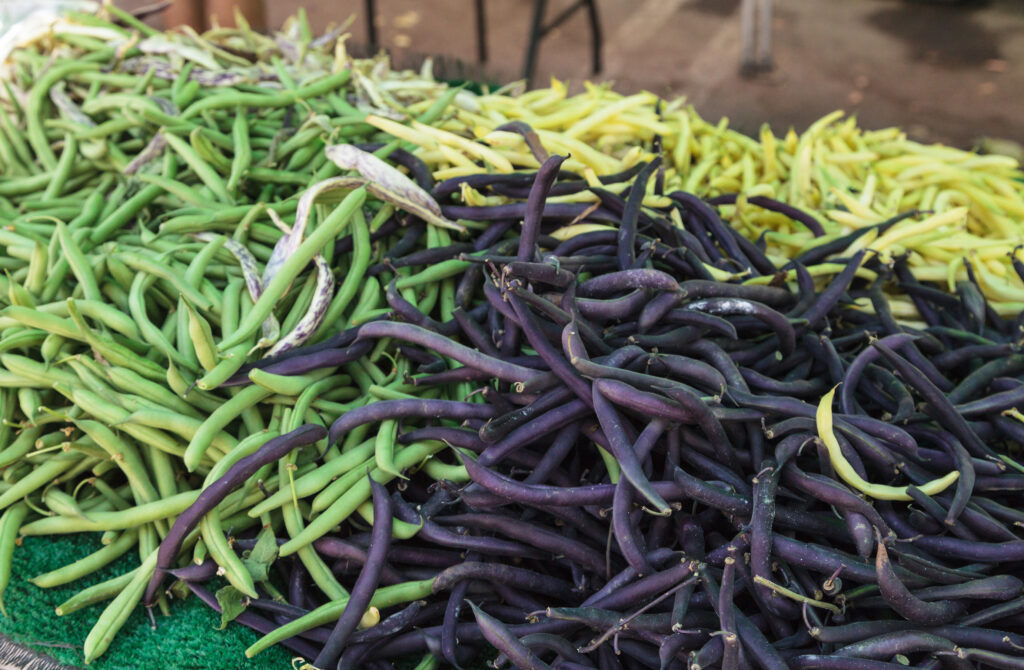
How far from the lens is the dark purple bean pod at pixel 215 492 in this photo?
1.29 metres

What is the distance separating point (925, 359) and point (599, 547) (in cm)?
73

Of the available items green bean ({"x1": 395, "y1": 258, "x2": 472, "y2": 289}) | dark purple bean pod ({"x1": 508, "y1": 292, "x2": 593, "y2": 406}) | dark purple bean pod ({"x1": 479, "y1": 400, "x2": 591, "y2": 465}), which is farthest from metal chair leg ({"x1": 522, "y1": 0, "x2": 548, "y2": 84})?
dark purple bean pod ({"x1": 479, "y1": 400, "x2": 591, "y2": 465})

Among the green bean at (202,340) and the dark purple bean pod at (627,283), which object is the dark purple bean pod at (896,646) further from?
the green bean at (202,340)

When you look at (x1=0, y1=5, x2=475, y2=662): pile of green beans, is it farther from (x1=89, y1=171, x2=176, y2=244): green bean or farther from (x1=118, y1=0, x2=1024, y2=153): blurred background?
(x1=118, y1=0, x2=1024, y2=153): blurred background

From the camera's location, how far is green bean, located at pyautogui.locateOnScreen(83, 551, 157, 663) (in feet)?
4.19

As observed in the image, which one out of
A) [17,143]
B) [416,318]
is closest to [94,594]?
[416,318]

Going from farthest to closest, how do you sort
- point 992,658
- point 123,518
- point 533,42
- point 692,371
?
point 533,42 < point 123,518 < point 692,371 < point 992,658

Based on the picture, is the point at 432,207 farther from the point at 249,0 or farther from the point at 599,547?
the point at 249,0

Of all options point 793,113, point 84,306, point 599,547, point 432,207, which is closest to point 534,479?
point 599,547

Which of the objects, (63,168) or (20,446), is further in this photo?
(63,168)

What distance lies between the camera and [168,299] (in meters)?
1.58

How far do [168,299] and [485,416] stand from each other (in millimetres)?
708

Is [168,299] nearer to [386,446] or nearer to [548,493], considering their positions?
[386,446]

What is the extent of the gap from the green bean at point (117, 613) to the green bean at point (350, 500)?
260 millimetres
